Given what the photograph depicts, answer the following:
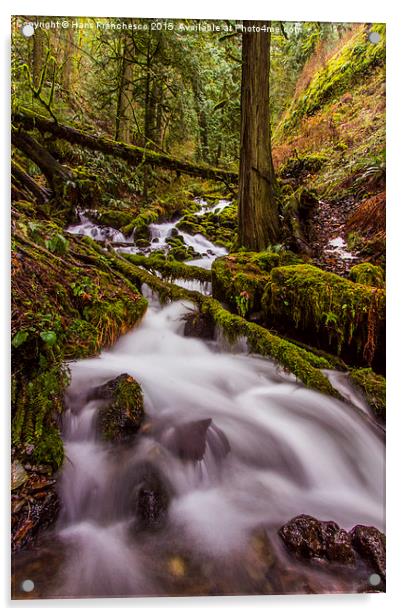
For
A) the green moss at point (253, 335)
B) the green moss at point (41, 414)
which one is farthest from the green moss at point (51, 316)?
the green moss at point (253, 335)

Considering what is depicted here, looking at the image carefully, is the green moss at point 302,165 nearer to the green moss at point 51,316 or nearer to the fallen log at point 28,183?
the green moss at point 51,316

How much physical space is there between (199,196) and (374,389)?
1461mm

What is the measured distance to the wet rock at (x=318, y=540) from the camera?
5.14ft

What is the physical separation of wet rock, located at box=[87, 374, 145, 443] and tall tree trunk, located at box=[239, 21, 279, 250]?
106 centimetres

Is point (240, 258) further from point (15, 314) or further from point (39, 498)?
point (39, 498)

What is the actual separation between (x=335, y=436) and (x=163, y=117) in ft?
6.63

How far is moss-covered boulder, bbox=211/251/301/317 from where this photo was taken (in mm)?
1927

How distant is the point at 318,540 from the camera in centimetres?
159

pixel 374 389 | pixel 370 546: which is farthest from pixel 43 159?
pixel 370 546

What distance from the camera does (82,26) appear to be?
5.72 feet

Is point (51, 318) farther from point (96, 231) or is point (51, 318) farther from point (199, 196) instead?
point (199, 196)

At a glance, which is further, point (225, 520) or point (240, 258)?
point (240, 258)

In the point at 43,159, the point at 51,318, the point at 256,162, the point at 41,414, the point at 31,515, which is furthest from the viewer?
the point at 256,162
